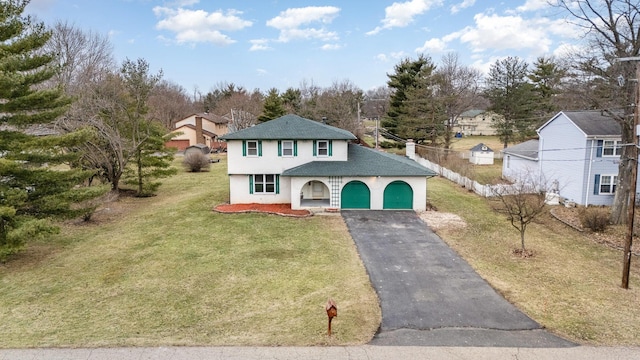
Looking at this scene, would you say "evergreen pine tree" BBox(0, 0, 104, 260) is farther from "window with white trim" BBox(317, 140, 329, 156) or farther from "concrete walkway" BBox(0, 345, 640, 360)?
"window with white trim" BBox(317, 140, 329, 156)

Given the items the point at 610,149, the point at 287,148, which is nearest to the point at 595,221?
the point at 610,149

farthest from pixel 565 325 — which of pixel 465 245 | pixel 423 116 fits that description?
pixel 423 116

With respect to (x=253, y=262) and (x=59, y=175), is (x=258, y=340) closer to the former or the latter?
(x=253, y=262)

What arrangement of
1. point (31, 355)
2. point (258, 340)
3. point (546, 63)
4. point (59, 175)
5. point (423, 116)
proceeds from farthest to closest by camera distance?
1. point (546, 63)
2. point (423, 116)
3. point (59, 175)
4. point (258, 340)
5. point (31, 355)

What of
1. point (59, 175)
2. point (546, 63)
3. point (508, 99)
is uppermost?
point (546, 63)

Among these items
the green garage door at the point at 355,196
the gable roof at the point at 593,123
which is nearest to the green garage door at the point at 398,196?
the green garage door at the point at 355,196

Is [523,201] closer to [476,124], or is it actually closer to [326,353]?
[326,353]

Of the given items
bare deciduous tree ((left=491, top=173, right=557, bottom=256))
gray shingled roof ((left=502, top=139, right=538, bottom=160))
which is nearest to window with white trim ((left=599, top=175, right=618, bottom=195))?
bare deciduous tree ((left=491, top=173, right=557, bottom=256))
